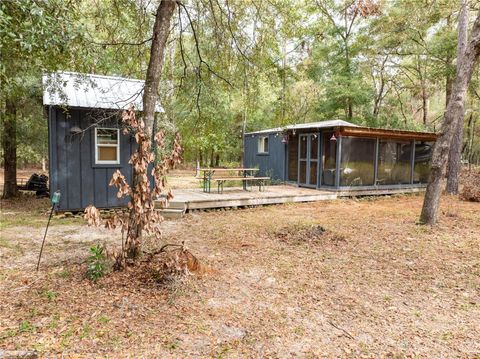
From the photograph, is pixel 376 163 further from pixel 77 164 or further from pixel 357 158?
pixel 77 164

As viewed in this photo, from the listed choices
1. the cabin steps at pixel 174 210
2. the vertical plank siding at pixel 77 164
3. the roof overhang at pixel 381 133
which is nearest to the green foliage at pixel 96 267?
the cabin steps at pixel 174 210

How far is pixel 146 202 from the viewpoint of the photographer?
3473 millimetres

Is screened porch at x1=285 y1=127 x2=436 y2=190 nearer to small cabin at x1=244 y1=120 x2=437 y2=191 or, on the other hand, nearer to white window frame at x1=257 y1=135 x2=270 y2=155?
small cabin at x1=244 y1=120 x2=437 y2=191

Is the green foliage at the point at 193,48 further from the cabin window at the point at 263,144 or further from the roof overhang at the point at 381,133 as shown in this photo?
the cabin window at the point at 263,144

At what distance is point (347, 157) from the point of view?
33.9 feet

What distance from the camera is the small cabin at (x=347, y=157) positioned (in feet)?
33.8

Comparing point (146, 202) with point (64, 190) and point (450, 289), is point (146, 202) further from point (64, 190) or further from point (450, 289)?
point (64, 190)

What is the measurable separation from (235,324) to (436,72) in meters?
13.9

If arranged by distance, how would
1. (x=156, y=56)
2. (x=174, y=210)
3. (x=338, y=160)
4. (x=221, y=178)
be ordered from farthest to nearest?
(x=338, y=160), (x=221, y=178), (x=174, y=210), (x=156, y=56)

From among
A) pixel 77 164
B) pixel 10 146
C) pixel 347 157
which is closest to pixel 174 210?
pixel 77 164

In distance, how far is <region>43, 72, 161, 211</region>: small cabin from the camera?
7090 millimetres

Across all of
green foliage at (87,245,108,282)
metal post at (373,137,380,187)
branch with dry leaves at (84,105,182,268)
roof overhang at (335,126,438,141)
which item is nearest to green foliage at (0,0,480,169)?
branch with dry leaves at (84,105,182,268)

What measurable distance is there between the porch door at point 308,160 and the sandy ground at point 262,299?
5279 mm

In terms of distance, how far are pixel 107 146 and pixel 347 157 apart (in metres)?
7.02
